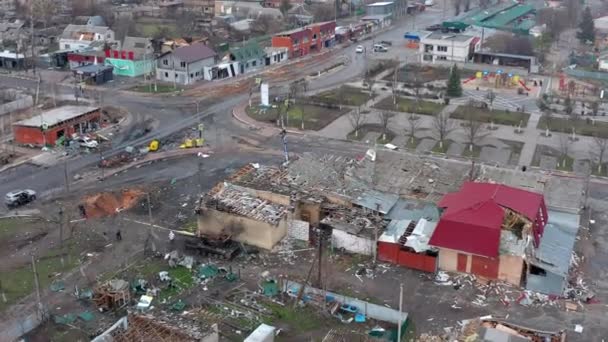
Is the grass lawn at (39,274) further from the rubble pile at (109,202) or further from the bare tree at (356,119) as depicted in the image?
the bare tree at (356,119)

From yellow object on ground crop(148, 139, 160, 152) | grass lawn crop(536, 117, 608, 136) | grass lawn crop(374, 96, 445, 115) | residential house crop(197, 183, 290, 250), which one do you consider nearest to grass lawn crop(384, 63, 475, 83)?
grass lawn crop(374, 96, 445, 115)

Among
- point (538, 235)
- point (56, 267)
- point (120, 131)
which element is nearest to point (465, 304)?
point (538, 235)

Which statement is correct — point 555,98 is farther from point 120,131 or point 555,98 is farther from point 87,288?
point 87,288

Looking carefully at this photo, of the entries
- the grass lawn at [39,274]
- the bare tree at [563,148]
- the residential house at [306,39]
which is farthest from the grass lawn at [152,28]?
the grass lawn at [39,274]

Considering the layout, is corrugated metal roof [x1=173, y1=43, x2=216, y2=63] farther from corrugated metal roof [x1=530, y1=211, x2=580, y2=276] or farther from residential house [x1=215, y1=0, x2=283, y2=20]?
corrugated metal roof [x1=530, y1=211, x2=580, y2=276]

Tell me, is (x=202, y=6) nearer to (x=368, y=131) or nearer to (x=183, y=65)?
(x=183, y=65)

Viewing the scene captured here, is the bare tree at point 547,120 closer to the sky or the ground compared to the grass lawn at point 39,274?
closer to the sky
